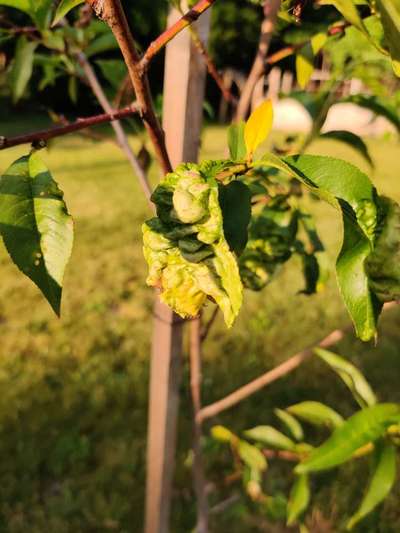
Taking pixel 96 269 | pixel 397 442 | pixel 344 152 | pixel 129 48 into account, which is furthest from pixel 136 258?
pixel 344 152

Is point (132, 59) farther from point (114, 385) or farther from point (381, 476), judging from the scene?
point (114, 385)

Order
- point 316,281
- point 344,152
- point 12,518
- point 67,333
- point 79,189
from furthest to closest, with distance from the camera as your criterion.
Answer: point 344,152 → point 79,189 → point 67,333 → point 12,518 → point 316,281

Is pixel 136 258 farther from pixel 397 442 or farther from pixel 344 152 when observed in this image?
pixel 344 152

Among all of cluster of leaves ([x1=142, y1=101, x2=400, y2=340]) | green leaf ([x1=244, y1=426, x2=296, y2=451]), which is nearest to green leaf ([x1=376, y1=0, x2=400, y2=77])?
cluster of leaves ([x1=142, y1=101, x2=400, y2=340])

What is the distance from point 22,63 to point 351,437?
3.12 feet

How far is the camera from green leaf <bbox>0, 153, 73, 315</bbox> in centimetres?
62

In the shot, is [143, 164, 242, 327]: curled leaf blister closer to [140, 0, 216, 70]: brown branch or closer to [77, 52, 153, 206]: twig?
[140, 0, 216, 70]: brown branch

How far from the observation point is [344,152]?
8.66 metres

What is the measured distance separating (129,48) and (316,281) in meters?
0.74

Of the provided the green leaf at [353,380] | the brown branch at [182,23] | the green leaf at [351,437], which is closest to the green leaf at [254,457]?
the green leaf at [353,380]

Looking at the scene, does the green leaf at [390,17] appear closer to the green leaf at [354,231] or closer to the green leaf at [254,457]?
the green leaf at [354,231]

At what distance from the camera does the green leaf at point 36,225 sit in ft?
2.04

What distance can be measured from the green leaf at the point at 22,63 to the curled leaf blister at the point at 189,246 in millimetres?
778

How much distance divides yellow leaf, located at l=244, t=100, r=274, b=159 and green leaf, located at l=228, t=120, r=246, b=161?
2cm
